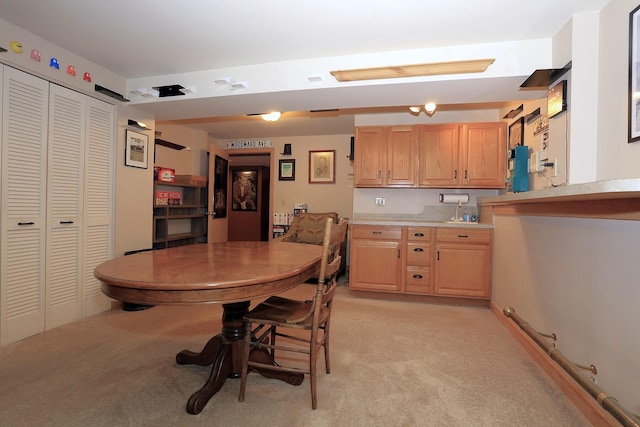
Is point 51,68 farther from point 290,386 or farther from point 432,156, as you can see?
point 432,156

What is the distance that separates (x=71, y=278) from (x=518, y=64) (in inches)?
162

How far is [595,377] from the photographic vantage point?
1581 millimetres

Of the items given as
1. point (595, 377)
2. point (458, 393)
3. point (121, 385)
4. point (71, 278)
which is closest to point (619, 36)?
point (595, 377)

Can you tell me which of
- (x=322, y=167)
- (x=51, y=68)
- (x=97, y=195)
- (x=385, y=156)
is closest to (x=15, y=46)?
(x=51, y=68)

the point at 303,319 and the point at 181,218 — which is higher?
the point at 181,218

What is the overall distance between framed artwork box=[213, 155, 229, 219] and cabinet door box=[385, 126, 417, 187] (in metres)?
2.74

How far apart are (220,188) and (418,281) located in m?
3.50

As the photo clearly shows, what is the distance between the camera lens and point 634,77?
1537 mm

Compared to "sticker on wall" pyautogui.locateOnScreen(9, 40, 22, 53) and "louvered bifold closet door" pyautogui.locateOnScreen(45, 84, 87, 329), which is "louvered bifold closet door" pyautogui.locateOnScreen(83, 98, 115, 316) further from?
"sticker on wall" pyautogui.locateOnScreen(9, 40, 22, 53)

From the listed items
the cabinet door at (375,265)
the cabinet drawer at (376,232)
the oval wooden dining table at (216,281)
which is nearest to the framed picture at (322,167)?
the cabinet drawer at (376,232)

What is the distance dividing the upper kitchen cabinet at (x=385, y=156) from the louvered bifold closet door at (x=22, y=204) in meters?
3.09

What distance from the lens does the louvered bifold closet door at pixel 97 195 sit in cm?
286

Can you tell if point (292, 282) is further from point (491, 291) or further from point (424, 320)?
point (491, 291)

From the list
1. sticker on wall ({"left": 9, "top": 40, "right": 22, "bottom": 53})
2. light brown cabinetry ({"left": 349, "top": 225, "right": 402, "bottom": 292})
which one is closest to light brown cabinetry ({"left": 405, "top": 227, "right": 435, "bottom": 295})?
light brown cabinetry ({"left": 349, "top": 225, "right": 402, "bottom": 292})
